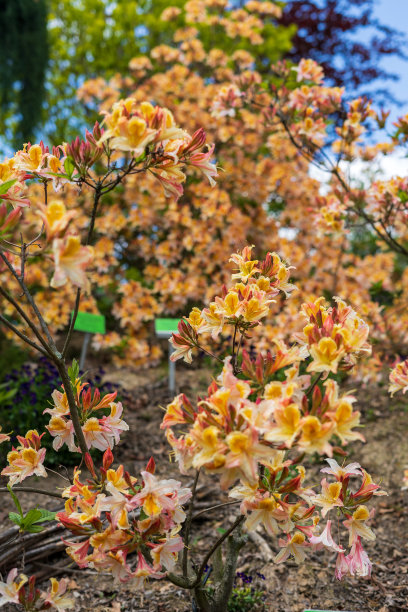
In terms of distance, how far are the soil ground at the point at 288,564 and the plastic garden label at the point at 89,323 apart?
64 centimetres

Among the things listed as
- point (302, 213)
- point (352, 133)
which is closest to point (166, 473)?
point (352, 133)

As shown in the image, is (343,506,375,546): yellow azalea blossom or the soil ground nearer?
(343,506,375,546): yellow azalea blossom

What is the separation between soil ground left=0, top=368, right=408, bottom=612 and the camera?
1.73 meters

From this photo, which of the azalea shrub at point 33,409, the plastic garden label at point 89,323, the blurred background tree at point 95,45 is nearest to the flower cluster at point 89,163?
the azalea shrub at point 33,409

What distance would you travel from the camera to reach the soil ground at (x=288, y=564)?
5.66 feet

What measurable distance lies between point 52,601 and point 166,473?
1489 millimetres

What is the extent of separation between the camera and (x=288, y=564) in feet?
6.52

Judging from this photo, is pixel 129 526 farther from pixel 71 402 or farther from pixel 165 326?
pixel 165 326

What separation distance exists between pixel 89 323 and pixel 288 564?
1925 millimetres

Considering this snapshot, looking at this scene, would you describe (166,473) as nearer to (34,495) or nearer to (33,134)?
(34,495)

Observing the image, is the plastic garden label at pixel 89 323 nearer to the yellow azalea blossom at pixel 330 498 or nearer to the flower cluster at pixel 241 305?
the flower cluster at pixel 241 305

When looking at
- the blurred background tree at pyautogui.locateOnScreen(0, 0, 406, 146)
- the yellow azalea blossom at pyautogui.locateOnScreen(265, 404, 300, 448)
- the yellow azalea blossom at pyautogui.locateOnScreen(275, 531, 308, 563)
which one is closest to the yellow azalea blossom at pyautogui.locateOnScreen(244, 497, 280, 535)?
the yellow azalea blossom at pyautogui.locateOnScreen(275, 531, 308, 563)

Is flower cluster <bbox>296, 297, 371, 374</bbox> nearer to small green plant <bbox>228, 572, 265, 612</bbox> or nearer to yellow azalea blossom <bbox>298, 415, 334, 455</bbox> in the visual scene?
yellow azalea blossom <bbox>298, 415, 334, 455</bbox>

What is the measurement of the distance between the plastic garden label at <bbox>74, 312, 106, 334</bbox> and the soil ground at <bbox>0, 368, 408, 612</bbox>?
0.64 m
